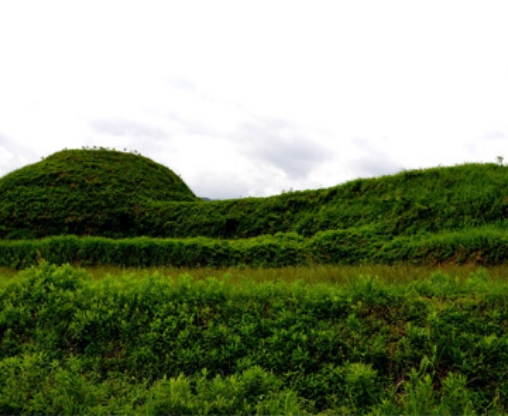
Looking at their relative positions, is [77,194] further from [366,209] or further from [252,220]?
[366,209]

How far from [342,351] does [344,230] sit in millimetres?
10407

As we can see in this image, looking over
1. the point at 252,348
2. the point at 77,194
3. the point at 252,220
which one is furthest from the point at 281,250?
the point at 77,194

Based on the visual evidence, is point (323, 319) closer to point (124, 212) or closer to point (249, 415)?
point (249, 415)

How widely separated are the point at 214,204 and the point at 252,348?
1537 cm

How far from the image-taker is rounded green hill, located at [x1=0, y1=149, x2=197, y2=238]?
21.9 meters

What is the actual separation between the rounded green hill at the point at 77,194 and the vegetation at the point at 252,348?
15.1m

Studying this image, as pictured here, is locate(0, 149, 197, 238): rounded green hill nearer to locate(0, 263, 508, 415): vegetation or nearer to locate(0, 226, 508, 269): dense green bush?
locate(0, 226, 508, 269): dense green bush

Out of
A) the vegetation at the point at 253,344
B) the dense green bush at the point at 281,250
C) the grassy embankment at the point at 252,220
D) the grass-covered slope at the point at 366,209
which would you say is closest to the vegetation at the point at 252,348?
the vegetation at the point at 253,344

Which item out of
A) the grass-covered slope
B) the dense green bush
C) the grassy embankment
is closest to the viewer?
the dense green bush

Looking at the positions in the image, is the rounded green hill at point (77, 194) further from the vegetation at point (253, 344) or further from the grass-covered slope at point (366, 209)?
the vegetation at point (253, 344)

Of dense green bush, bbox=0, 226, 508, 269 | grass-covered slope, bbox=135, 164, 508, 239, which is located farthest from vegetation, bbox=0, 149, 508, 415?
grass-covered slope, bbox=135, 164, 508, 239

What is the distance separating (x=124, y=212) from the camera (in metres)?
22.2

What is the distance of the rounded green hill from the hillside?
0.15 ft

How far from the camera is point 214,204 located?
2102cm
